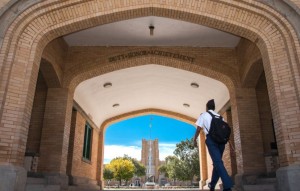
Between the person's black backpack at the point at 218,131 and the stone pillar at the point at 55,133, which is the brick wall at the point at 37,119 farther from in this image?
the person's black backpack at the point at 218,131

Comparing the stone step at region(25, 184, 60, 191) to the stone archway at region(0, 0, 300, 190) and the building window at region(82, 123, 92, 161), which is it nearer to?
the stone archway at region(0, 0, 300, 190)

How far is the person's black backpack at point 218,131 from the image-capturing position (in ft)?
13.4

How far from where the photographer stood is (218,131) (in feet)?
13.5

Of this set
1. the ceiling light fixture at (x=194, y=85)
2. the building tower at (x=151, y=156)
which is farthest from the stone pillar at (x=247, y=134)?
the building tower at (x=151, y=156)

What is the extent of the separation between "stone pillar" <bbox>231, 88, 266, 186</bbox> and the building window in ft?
21.0

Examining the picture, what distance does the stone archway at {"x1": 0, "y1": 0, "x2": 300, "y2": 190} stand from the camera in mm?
4859

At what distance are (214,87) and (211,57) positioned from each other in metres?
2.03

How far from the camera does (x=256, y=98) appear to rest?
845 cm

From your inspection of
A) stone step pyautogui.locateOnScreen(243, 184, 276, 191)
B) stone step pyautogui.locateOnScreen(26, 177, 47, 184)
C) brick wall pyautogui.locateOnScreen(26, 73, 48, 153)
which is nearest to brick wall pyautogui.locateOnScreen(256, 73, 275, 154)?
stone step pyautogui.locateOnScreen(243, 184, 276, 191)

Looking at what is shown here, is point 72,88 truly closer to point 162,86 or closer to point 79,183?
point 79,183

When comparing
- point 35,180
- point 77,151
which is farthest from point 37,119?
point 77,151

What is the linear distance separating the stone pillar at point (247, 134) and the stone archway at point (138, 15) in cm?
289

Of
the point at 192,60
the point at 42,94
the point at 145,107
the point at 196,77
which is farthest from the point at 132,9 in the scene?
the point at 145,107

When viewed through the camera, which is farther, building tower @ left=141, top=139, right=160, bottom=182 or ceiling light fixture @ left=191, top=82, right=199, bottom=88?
building tower @ left=141, top=139, right=160, bottom=182
